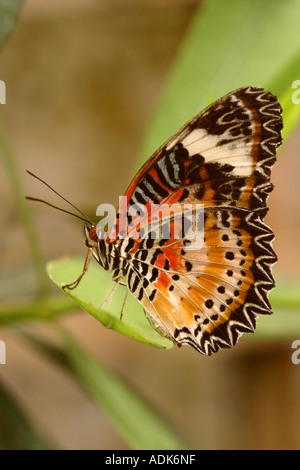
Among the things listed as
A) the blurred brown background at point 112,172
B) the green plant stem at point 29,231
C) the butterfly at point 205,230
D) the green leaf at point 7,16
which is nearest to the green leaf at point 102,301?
the butterfly at point 205,230

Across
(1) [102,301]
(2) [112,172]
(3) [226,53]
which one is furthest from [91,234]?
(2) [112,172]

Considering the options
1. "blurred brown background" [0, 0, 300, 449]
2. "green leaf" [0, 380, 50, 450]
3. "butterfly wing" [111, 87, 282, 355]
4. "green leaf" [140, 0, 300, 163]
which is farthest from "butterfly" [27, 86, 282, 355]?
"blurred brown background" [0, 0, 300, 449]

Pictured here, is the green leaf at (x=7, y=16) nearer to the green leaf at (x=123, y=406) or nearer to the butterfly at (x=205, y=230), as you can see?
the butterfly at (x=205, y=230)

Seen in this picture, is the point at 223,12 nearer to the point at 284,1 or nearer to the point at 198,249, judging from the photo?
the point at 284,1

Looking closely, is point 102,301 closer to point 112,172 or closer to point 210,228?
point 210,228

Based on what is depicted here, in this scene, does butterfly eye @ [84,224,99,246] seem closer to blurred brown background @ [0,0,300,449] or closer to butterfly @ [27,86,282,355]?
butterfly @ [27,86,282,355]

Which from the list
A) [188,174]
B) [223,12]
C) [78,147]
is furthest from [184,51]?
[78,147]
